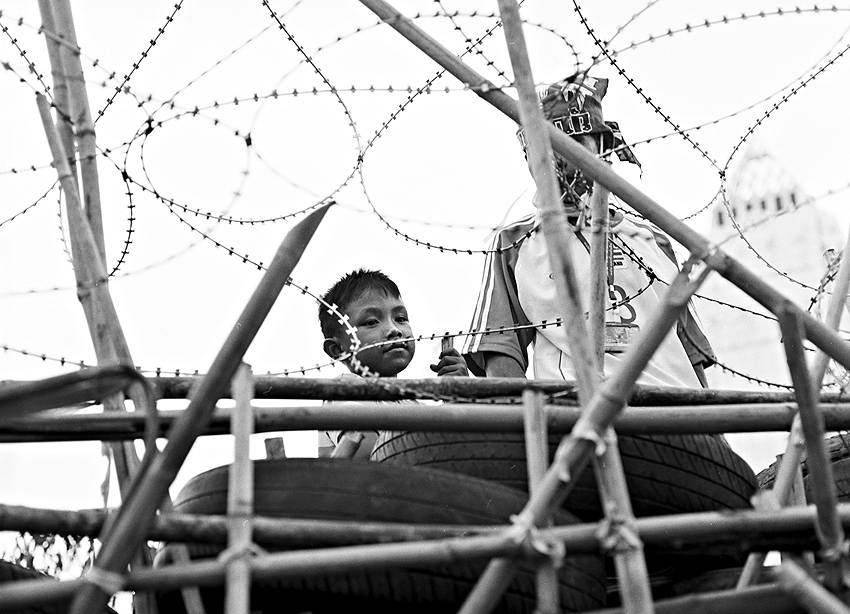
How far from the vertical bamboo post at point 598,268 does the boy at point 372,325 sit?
1183 mm

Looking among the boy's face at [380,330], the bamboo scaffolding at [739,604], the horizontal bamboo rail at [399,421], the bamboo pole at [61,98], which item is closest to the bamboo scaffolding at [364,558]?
the bamboo scaffolding at [739,604]

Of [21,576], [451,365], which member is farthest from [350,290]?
[21,576]

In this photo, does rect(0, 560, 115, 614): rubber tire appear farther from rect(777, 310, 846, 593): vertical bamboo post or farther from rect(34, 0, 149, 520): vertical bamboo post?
rect(777, 310, 846, 593): vertical bamboo post

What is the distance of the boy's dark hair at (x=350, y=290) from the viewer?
208 inches

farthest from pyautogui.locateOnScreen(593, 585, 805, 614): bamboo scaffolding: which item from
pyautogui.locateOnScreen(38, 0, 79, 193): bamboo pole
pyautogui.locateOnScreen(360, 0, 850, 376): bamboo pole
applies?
pyautogui.locateOnScreen(38, 0, 79, 193): bamboo pole

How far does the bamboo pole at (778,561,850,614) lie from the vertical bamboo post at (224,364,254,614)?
91cm

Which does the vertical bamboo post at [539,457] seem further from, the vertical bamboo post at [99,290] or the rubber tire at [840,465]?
the rubber tire at [840,465]

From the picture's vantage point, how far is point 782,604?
2285mm

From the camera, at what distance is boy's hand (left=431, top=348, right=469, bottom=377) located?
4695 mm

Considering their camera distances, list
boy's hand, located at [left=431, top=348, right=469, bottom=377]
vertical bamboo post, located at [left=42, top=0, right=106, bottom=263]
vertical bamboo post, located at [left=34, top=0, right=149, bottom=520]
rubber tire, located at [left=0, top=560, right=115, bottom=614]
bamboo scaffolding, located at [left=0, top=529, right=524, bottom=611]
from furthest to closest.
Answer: boy's hand, located at [left=431, top=348, right=469, bottom=377] < vertical bamboo post, located at [left=42, top=0, right=106, bottom=263] < vertical bamboo post, located at [left=34, top=0, right=149, bottom=520] < rubber tire, located at [left=0, top=560, right=115, bottom=614] < bamboo scaffolding, located at [left=0, top=529, right=524, bottom=611]

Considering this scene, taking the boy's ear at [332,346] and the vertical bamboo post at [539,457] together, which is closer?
the vertical bamboo post at [539,457]

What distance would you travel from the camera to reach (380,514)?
2.58 m

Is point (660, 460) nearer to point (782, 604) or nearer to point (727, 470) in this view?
point (727, 470)

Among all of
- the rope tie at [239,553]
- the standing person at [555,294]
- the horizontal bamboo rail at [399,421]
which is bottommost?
the rope tie at [239,553]
